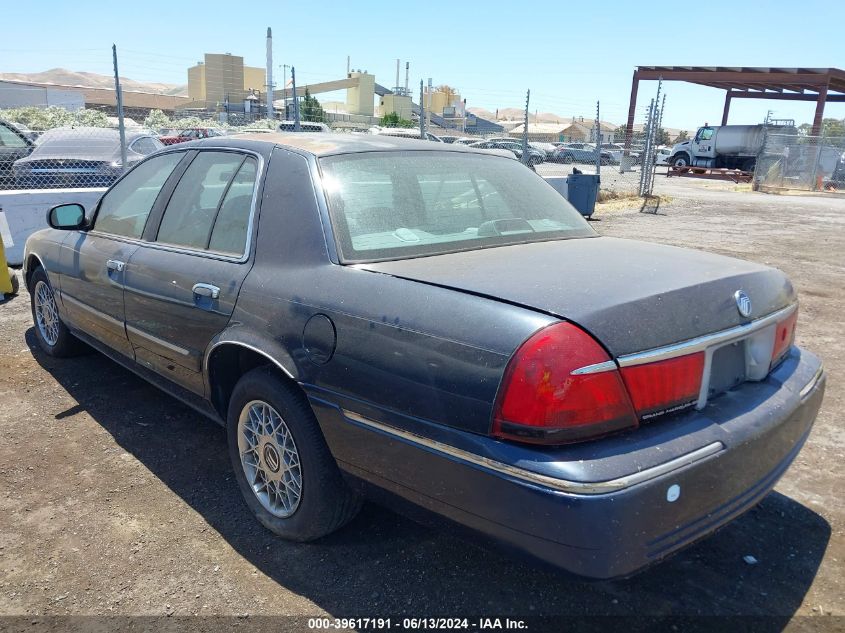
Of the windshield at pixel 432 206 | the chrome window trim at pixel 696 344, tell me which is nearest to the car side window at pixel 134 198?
the windshield at pixel 432 206

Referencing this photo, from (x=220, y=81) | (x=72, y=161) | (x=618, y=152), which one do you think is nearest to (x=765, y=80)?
(x=618, y=152)

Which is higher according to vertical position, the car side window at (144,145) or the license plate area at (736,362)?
the car side window at (144,145)

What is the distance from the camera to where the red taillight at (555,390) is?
1953 millimetres

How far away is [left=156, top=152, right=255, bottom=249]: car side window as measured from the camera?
129 inches

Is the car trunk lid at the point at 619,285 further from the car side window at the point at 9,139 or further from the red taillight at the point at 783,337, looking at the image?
the car side window at the point at 9,139

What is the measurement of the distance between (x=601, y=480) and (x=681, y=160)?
4224cm

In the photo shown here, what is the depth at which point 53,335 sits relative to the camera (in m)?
5.07

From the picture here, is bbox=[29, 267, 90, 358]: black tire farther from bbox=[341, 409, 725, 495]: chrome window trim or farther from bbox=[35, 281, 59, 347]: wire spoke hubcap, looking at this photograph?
bbox=[341, 409, 725, 495]: chrome window trim

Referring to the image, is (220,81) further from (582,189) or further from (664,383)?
(664,383)

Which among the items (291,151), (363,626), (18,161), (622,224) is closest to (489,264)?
(291,151)

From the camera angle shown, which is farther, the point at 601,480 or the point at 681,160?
the point at 681,160

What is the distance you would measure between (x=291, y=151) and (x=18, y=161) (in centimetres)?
795

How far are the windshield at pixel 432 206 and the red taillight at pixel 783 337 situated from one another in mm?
995

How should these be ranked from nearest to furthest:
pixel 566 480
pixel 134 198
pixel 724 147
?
pixel 566 480
pixel 134 198
pixel 724 147
